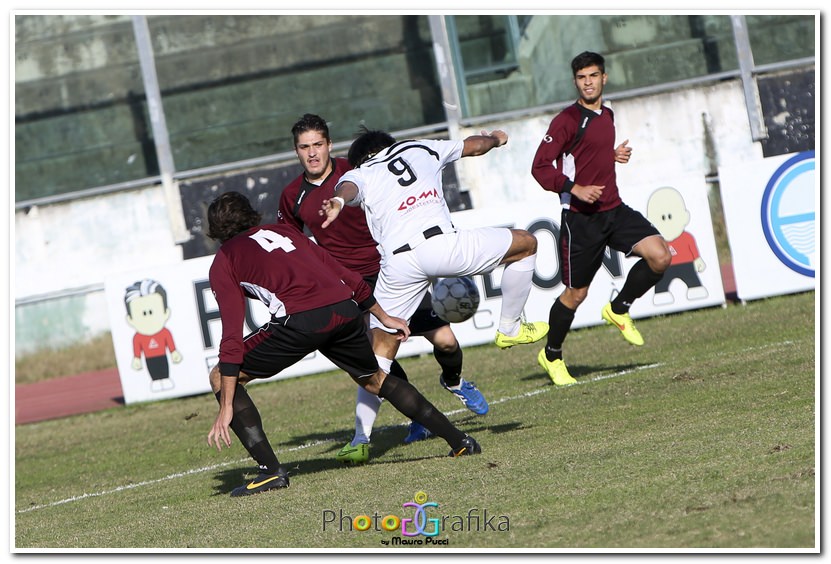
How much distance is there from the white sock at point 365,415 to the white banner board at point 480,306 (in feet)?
19.4

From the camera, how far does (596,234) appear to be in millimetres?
9711

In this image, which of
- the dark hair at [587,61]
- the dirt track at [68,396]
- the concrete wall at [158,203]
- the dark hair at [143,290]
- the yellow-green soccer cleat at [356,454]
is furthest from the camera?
the concrete wall at [158,203]

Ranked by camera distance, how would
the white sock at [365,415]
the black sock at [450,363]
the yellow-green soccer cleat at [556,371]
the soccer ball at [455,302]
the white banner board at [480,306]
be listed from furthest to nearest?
the white banner board at [480,306], the yellow-green soccer cleat at [556,371], the black sock at [450,363], the soccer ball at [455,302], the white sock at [365,415]

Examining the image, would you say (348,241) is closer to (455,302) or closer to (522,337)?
(455,302)

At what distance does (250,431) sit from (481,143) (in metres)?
2.40

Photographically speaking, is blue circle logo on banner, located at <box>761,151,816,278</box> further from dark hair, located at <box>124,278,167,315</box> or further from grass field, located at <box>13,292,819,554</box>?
dark hair, located at <box>124,278,167,315</box>

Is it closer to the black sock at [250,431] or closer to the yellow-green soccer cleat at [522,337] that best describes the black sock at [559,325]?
the yellow-green soccer cleat at [522,337]

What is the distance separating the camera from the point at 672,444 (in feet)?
22.2

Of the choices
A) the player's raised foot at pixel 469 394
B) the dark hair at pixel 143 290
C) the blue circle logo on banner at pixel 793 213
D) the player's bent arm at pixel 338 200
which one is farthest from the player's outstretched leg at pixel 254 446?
the blue circle logo on banner at pixel 793 213

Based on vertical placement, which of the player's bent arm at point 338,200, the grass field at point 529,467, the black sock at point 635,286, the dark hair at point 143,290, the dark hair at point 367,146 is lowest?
the grass field at point 529,467

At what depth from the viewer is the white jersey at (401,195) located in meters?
7.38

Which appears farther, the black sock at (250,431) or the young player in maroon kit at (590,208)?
the young player in maroon kit at (590,208)

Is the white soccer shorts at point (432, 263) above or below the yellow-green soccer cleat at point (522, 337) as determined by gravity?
above
